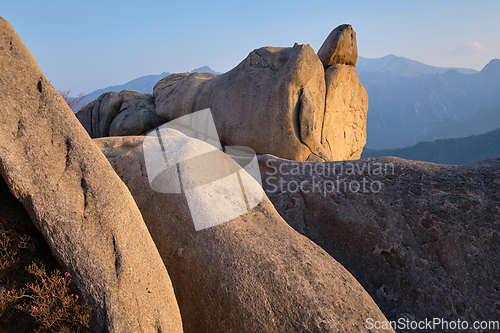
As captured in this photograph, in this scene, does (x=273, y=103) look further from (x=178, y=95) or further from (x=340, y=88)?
(x=178, y=95)

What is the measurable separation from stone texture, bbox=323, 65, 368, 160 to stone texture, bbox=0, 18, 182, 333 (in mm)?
8959

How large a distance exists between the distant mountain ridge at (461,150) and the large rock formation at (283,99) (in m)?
65.9

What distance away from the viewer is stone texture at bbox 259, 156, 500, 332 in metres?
3.53

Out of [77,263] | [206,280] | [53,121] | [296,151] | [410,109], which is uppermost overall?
[53,121]

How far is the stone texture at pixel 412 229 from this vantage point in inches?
139

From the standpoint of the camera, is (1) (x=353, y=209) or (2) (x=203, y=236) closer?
(2) (x=203, y=236)

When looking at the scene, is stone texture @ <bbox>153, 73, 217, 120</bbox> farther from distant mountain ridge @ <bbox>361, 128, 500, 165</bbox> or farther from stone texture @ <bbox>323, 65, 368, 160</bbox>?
distant mountain ridge @ <bbox>361, 128, 500, 165</bbox>

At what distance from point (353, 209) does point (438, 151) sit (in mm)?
82113

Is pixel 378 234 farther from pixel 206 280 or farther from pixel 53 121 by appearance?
pixel 53 121

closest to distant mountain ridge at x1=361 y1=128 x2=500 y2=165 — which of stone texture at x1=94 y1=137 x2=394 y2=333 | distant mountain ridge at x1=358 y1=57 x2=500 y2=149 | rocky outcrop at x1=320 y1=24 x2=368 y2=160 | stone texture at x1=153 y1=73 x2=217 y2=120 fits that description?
rocky outcrop at x1=320 y1=24 x2=368 y2=160

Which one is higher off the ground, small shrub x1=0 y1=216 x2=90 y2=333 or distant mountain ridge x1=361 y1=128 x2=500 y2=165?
small shrub x1=0 y1=216 x2=90 y2=333

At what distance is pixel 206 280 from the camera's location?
2.81 m

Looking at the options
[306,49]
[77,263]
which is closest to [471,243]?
[77,263]

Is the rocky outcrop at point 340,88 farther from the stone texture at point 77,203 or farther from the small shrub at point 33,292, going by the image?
the small shrub at point 33,292
